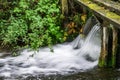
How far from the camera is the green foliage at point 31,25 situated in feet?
30.9

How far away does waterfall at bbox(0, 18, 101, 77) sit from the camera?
770 centimetres

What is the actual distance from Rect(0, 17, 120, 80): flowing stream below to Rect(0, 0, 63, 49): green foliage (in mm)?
379

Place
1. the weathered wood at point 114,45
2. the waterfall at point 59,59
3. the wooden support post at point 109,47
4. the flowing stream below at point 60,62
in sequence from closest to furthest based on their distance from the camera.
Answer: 1. the weathered wood at point 114,45
2. the wooden support post at point 109,47
3. the flowing stream below at point 60,62
4. the waterfall at point 59,59

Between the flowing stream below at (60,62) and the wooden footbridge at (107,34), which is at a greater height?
the wooden footbridge at (107,34)

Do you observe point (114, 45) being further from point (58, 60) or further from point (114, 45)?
point (58, 60)

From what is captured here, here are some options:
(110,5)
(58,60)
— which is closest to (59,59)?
(58,60)

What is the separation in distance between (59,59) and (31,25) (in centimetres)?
172

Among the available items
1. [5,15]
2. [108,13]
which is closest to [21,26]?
[5,15]

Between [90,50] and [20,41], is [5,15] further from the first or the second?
[90,50]

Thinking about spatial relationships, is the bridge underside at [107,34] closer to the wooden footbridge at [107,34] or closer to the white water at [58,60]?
the wooden footbridge at [107,34]

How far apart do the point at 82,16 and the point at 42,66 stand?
2.80 metres

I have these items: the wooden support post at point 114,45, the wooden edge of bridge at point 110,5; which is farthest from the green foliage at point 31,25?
the wooden edge of bridge at point 110,5

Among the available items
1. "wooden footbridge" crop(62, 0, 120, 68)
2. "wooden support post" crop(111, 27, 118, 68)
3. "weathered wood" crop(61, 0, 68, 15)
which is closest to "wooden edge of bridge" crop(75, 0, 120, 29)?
"wooden footbridge" crop(62, 0, 120, 68)

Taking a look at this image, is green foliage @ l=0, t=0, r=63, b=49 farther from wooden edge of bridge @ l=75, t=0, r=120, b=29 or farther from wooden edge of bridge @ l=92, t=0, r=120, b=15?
wooden edge of bridge @ l=92, t=0, r=120, b=15
